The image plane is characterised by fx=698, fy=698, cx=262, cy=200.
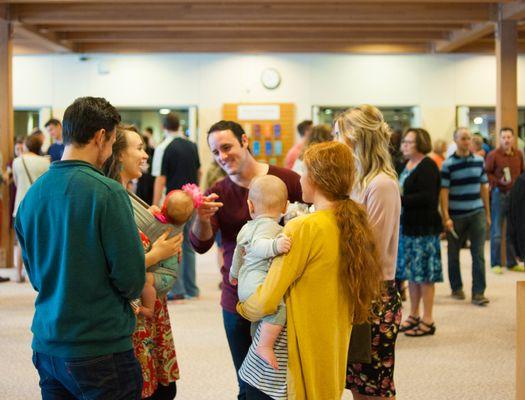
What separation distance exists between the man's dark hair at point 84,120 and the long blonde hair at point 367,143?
1357 millimetres

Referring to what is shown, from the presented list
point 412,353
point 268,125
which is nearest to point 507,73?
point 268,125

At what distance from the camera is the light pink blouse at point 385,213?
121 inches

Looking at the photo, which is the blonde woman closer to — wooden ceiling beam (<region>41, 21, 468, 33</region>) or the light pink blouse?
the light pink blouse

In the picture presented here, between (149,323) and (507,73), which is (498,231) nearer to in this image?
(507,73)

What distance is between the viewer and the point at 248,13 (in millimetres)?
9984

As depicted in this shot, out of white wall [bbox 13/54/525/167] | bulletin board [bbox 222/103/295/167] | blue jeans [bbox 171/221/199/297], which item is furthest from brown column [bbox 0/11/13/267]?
bulletin board [bbox 222/103/295/167]

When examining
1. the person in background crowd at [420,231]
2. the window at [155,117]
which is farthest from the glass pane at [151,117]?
the person in background crowd at [420,231]

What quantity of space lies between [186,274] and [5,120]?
411 centimetres

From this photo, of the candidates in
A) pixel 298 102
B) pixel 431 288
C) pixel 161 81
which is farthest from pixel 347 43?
pixel 431 288

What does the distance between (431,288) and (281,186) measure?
3772 mm

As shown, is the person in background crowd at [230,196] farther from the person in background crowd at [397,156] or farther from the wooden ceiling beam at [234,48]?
the wooden ceiling beam at [234,48]

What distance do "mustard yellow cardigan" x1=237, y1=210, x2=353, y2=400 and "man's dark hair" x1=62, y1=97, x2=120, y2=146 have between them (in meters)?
0.69

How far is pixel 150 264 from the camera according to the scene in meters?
2.56

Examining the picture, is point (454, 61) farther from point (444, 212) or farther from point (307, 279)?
point (307, 279)
